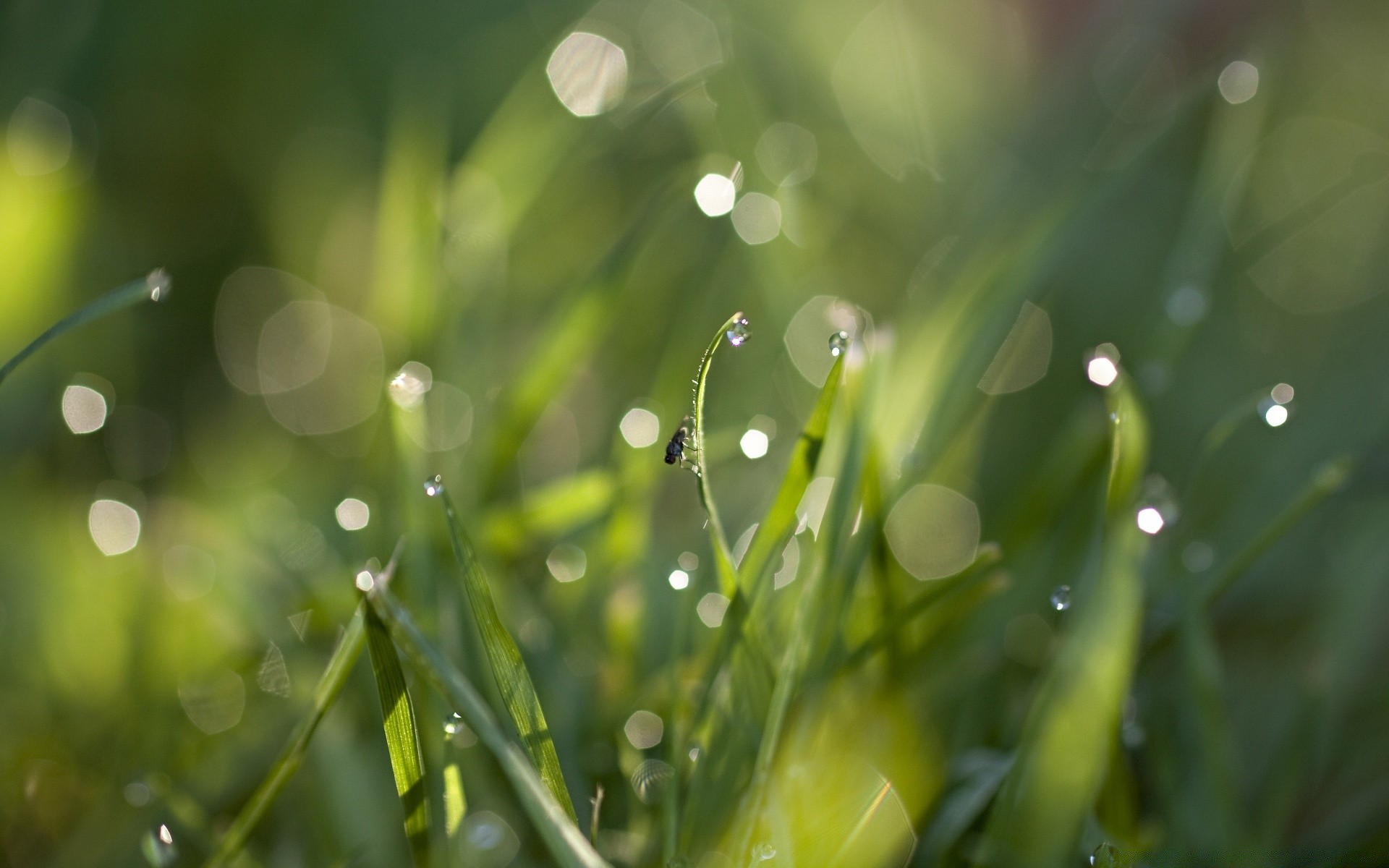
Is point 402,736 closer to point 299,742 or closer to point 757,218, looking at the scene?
point 299,742

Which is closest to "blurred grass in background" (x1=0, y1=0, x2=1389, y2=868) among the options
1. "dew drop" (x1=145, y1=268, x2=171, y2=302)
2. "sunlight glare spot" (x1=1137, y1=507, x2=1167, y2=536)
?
"sunlight glare spot" (x1=1137, y1=507, x2=1167, y2=536)

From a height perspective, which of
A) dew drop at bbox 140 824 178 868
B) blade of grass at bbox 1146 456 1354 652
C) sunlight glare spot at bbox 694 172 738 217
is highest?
sunlight glare spot at bbox 694 172 738 217

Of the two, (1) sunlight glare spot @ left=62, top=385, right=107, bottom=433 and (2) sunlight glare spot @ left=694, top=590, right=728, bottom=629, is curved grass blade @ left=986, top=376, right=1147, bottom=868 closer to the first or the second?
A: (2) sunlight glare spot @ left=694, top=590, right=728, bottom=629

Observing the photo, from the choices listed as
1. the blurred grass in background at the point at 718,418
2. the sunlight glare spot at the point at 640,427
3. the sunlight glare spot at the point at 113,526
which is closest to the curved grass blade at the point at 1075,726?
the blurred grass in background at the point at 718,418

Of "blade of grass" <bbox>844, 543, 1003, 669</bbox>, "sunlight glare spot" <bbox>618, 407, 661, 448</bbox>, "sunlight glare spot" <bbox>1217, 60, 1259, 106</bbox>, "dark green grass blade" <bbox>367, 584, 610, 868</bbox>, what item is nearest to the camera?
"dark green grass blade" <bbox>367, 584, 610, 868</bbox>

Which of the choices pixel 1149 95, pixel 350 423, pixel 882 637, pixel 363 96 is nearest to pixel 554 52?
pixel 363 96

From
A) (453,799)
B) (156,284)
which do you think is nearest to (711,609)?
(453,799)
